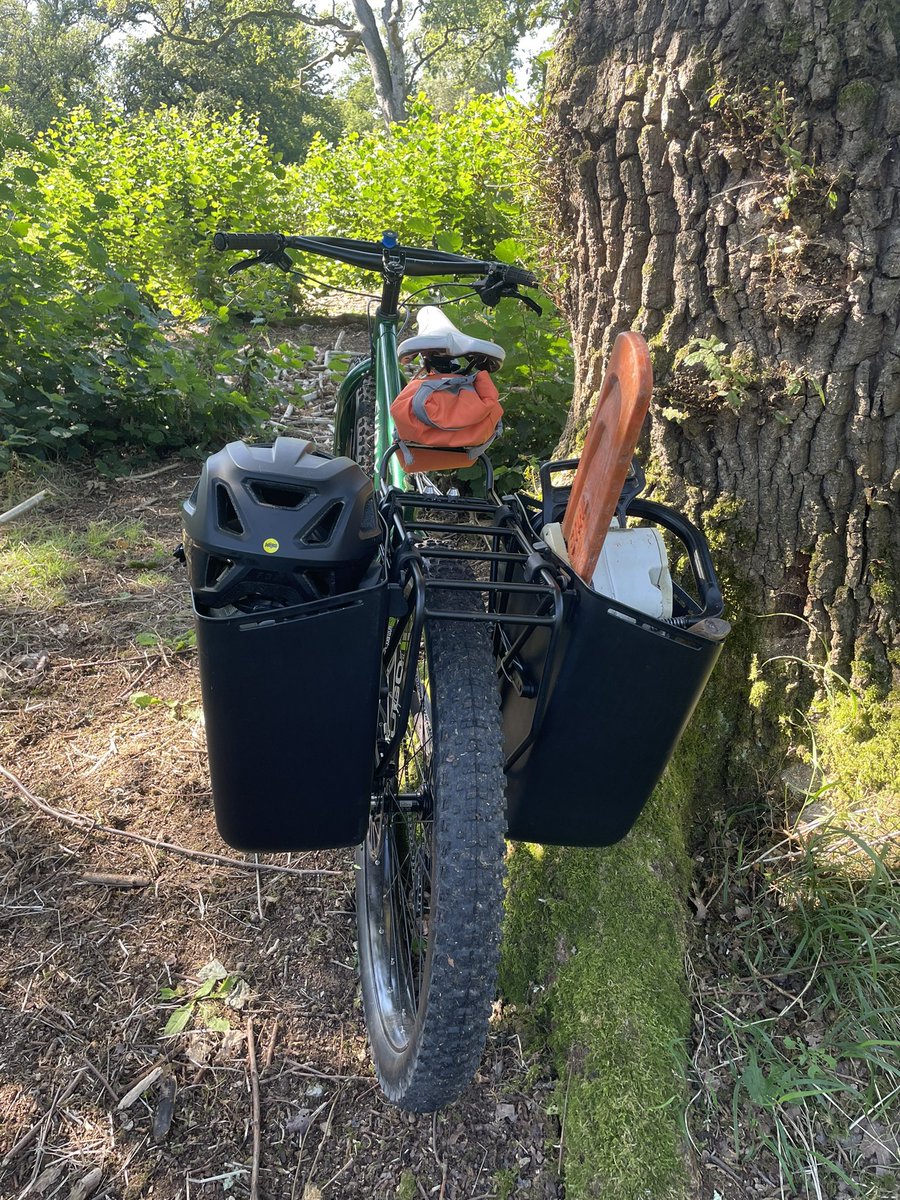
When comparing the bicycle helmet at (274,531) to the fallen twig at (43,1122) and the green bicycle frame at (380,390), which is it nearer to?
the green bicycle frame at (380,390)

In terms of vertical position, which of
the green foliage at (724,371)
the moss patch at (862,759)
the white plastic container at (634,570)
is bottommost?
the moss patch at (862,759)

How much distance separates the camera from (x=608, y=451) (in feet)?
3.89

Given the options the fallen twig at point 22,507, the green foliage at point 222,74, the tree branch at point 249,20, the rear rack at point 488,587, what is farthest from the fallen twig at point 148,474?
the green foliage at point 222,74

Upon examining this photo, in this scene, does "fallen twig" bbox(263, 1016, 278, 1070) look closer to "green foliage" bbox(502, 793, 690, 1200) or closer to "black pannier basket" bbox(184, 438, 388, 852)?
"green foliage" bbox(502, 793, 690, 1200)

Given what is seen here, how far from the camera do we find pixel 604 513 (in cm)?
121

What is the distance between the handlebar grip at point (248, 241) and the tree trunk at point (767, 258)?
103 centimetres

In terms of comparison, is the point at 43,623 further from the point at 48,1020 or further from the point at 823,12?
the point at 823,12

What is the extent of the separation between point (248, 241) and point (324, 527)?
1.74 metres

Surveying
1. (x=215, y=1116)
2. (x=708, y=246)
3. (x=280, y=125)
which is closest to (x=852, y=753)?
(x=708, y=246)

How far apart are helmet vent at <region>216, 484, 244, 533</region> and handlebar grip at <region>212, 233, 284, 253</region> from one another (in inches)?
61.9

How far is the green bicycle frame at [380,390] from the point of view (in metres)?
2.42

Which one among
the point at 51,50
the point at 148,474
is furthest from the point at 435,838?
the point at 51,50

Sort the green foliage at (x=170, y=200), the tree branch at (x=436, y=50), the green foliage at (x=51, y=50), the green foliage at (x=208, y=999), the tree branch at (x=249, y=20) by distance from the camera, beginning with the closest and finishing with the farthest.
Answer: the green foliage at (x=208, y=999) → the green foliage at (x=170, y=200) → the tree branch at (x=249, y=20) → the tree branch at (x=436, y=50) → the green foliage at (x=51, y=50)

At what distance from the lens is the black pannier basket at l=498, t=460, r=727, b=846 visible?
1.27 metres
